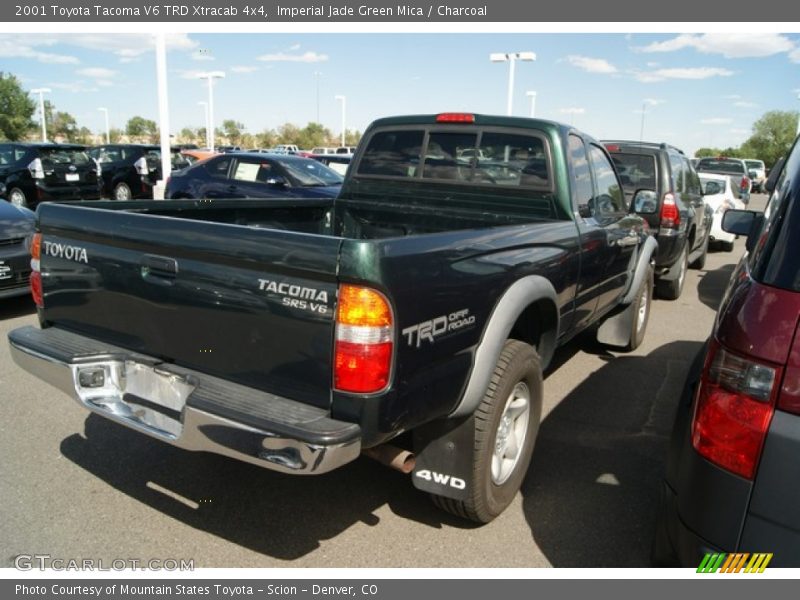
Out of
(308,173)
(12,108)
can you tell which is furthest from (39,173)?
(12,108)

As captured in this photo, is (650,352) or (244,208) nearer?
(244,208)

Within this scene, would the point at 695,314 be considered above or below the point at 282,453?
below

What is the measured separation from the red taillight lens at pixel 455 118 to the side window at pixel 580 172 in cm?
69

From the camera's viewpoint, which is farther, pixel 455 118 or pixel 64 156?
pixel 64 156

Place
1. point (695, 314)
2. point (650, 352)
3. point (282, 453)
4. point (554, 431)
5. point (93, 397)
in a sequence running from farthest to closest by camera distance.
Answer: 1. point (695, 314)
2. point (650, 352)
3. point (554, 431)
4. point (93, 397)
5. point (282, 453)

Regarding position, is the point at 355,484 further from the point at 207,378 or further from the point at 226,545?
the point at 207,378

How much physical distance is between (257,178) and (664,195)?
638 centimetres

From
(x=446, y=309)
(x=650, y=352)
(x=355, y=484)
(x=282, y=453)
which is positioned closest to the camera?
(x=282, y=453)

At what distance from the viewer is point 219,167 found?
1093 centimetres

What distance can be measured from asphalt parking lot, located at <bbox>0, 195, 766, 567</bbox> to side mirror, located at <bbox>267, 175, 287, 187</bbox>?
5.99 metres

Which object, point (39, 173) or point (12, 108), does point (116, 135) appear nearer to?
point (12, 108)

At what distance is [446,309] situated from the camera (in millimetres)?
2441
